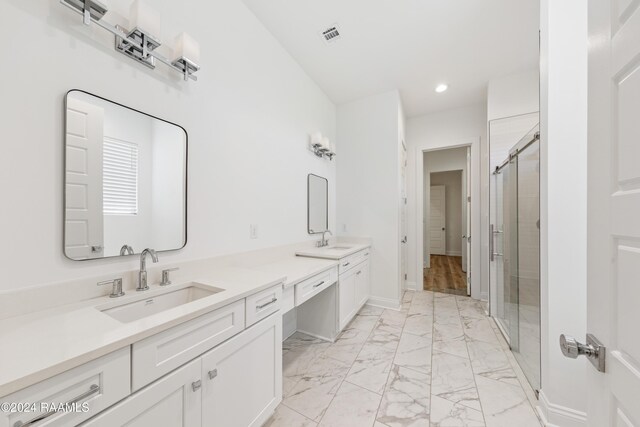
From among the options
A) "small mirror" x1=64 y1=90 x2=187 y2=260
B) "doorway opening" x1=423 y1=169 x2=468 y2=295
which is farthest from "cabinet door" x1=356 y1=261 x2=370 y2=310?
"doorway opening" x1=423 y1=169 x2=468 y2=295

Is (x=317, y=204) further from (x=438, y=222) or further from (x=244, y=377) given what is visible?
(x=438, y=222)

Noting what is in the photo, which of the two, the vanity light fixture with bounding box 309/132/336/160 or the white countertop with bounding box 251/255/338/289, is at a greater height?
the vanity light fixture with bounding box 309/132/336/160

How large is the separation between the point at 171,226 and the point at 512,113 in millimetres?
3878

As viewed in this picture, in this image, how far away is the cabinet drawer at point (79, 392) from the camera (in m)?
0.54

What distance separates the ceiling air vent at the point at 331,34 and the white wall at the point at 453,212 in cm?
573

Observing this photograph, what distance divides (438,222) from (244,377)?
23.1 ft

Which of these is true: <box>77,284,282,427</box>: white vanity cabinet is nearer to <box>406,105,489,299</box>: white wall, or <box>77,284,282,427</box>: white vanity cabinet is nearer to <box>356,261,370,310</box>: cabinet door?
<box>356,261,370,310</box>: cabinet door

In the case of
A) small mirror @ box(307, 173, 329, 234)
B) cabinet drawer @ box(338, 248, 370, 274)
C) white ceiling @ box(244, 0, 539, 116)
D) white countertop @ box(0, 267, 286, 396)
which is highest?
white ceiling @ box(244, 0, 539, 116)

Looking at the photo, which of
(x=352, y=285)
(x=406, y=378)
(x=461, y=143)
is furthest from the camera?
(x=461, y=143)

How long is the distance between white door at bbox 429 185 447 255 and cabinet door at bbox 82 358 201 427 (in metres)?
7.22

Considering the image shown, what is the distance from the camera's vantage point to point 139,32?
1158mm

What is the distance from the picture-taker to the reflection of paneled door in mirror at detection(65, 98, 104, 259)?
3.35 feet

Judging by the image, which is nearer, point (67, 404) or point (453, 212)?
point (67, 404)

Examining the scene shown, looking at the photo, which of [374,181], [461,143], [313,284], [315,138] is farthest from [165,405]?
[461,143]
